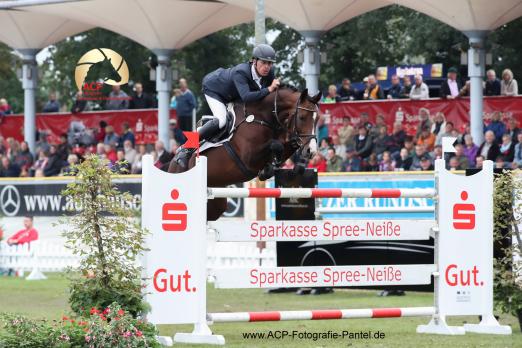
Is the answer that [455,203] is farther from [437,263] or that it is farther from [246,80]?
[246,80]

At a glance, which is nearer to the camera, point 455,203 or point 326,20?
point 455,203

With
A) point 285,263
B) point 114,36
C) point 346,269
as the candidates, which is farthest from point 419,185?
point 114,36

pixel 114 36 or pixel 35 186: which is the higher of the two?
pixel 114 36

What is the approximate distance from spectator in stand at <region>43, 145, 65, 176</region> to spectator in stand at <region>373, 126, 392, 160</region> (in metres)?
7.33

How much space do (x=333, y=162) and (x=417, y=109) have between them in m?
2.49

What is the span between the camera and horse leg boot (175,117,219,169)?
11305 mm

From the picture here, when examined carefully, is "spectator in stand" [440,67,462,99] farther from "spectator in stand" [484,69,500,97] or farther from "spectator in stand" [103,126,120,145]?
"spectator in stand" [103,126,120,145]

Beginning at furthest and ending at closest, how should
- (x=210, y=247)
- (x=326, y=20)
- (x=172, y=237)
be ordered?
(x=326, y=20)
(x=210, y=247)
(x=172, y=237)

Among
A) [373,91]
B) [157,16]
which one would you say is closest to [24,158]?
[157,16]

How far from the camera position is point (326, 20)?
23.9 m

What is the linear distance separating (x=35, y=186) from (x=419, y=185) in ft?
28.6

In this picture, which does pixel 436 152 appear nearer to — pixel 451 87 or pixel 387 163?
pixel 387 163

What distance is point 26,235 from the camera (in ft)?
69.5

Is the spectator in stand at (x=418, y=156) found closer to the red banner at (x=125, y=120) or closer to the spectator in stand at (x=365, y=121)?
the spectator in stand at (x=365, y=121)
